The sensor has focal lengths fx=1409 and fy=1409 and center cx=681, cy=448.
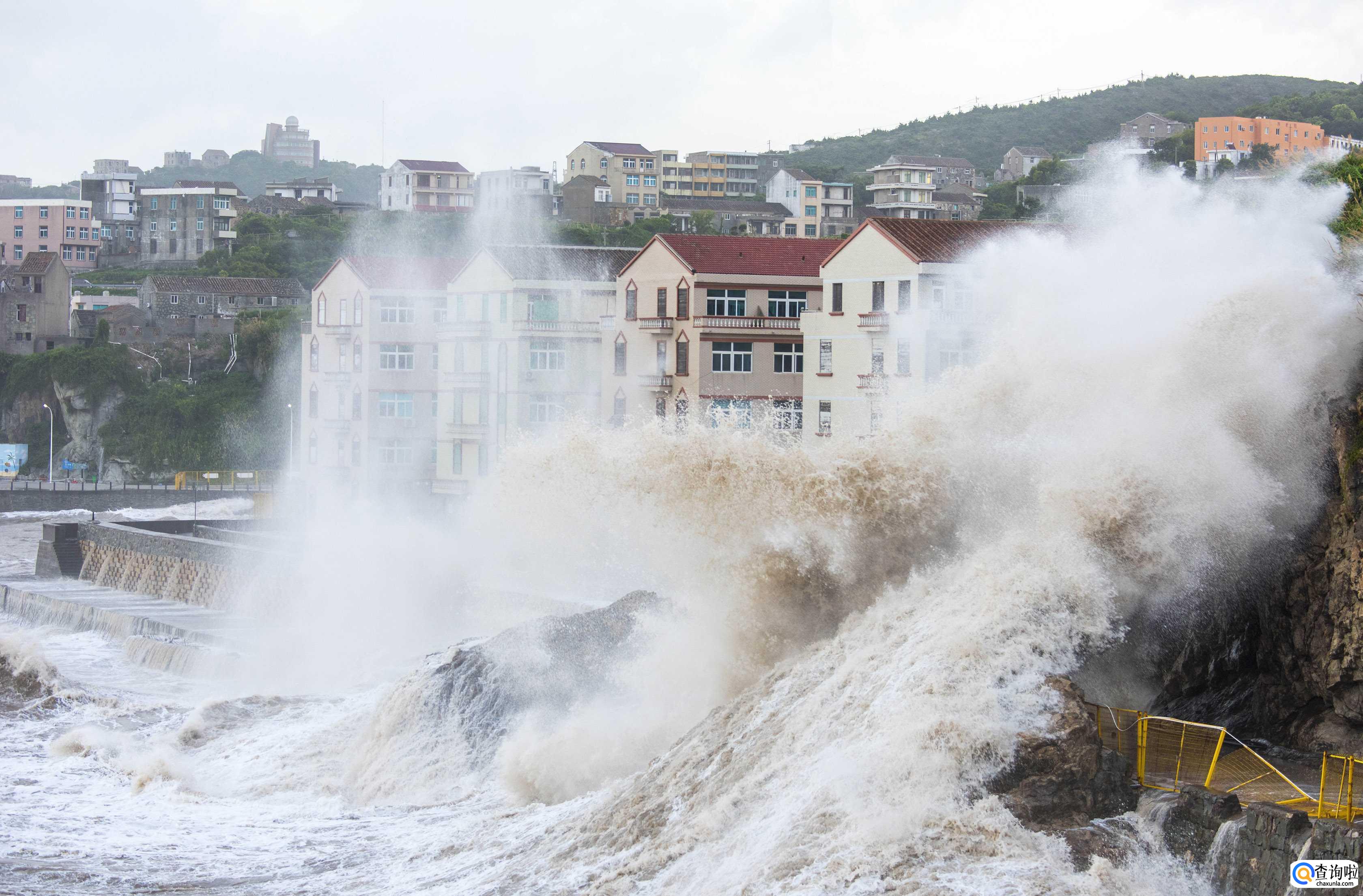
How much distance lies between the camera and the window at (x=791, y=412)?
36281 millimetres

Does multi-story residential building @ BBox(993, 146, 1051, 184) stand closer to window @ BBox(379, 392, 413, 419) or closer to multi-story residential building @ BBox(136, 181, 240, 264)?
multi-story residential building @ BBox(136, 181, 240, 264)

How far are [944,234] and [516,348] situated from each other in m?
15.4

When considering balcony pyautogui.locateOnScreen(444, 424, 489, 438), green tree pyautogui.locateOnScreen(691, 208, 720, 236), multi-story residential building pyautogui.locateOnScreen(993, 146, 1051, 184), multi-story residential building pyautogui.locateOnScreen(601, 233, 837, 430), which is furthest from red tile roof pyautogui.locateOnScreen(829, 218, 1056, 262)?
multi-story residential building pyautogui.locateOnScreen(993, 146, 1051, 184)

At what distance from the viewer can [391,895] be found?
14.8 m

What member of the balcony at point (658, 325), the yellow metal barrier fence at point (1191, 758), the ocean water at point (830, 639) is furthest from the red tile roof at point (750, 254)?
the yellow metal barrier fence at point (1191, 758)

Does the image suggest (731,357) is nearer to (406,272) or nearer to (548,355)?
(548,355)

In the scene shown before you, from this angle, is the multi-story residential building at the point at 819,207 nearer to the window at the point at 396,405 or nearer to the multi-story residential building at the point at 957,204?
the multi-story residential building at the point at 957,204

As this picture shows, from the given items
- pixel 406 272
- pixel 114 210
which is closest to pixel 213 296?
pixel 114 210

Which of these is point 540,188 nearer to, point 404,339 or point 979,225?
point 404,339

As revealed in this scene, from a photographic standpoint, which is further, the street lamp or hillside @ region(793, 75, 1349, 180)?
hillside @ region(793, 75, 1349, 180)

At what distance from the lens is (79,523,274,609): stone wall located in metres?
37.7

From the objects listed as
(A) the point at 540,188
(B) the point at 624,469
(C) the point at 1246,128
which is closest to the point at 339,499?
(B) the point at 624,469

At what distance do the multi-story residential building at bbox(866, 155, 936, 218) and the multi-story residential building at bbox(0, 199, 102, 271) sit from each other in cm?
6317

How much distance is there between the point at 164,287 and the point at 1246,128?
7504 cm
